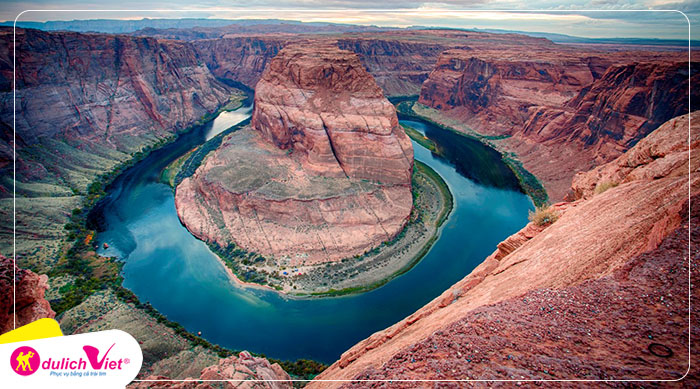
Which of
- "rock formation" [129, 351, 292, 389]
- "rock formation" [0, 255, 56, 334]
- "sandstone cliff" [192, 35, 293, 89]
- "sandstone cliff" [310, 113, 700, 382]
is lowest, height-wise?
"rock formation" [129, 351, 292, 389]

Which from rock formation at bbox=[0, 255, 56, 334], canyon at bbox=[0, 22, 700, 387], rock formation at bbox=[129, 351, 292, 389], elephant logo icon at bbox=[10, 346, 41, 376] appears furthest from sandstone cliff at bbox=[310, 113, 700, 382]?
rock formation at bbox=[0, 255, 56, 334]

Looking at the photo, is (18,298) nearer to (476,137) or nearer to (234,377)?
(234,377)

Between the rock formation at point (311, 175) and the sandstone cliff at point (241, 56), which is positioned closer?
the rock formation at point (311, 175)

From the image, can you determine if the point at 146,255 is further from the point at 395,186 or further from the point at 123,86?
the point at 123,86

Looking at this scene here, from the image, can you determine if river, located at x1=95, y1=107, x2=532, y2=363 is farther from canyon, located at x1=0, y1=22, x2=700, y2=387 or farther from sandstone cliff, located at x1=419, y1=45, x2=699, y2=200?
sandstone cliff, located at x1=419, y1=45, x2=699, y2=200

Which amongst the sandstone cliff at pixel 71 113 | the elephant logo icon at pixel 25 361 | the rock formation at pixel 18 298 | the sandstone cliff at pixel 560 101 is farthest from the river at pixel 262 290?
the elephant logo icon at pixel 25 361

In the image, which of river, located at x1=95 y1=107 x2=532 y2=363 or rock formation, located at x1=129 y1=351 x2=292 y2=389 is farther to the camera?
river, located at x1=95 y1=107 x2=532 y2=363

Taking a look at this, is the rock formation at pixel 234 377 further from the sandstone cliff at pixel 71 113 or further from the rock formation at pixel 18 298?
the sandstone cliff at pixel 71 113
